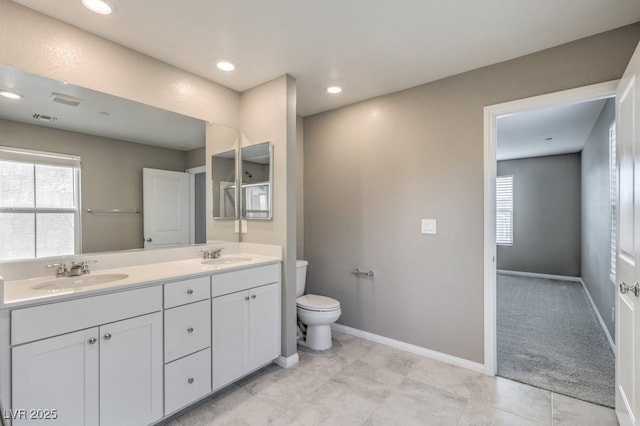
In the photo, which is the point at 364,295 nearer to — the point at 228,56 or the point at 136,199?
the point at 136,199

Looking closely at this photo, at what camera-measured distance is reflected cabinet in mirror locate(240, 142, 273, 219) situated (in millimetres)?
2676

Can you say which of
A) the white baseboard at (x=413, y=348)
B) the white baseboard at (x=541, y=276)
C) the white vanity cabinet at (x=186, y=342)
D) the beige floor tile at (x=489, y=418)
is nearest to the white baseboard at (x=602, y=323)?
the white baseboard at (x=541, y=276)

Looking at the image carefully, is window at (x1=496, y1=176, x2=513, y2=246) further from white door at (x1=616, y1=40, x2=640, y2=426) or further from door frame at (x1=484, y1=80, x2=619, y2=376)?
white door at (x1=616, y1=40, x2=640, y2=426)

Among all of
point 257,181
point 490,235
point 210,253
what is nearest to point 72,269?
point 210,253

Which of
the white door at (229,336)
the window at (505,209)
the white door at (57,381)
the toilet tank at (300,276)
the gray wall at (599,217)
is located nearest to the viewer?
the white door at (57,381)

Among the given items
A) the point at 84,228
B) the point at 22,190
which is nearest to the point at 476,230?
the point at 84,228

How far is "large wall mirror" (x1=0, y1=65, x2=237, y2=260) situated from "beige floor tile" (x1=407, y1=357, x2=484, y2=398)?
2376mm

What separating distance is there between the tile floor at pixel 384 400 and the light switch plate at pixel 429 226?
3.68 feet

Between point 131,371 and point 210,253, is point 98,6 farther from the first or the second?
point 131,371

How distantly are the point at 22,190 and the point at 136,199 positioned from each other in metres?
0.60

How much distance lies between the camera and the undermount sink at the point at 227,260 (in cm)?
242

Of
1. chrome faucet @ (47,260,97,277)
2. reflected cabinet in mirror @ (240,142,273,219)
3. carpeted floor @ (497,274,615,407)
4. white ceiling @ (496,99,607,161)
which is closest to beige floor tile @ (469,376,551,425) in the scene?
carpeted floor @ (497,274,615,407)

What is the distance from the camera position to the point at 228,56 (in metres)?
2.26

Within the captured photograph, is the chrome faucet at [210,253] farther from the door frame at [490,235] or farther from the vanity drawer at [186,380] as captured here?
the door frame at [490,235]
